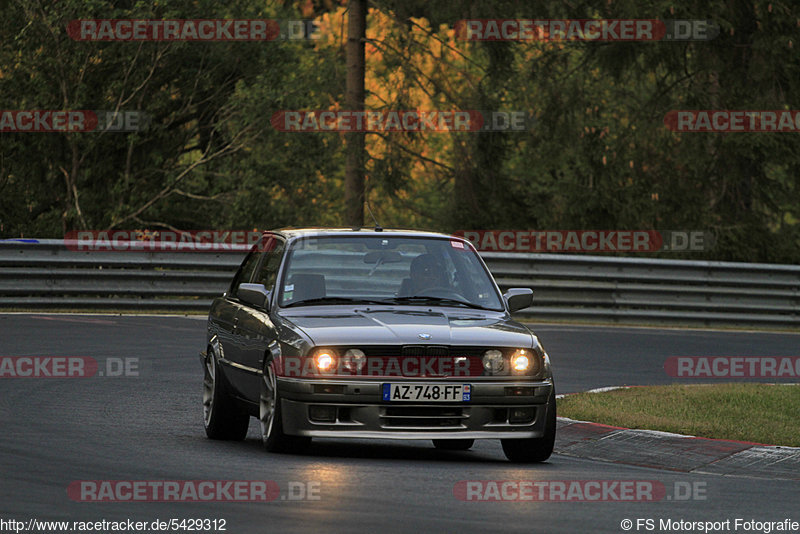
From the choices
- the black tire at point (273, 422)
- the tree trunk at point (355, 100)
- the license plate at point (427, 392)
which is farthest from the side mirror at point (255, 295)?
the tree trunk at point (355, 100)

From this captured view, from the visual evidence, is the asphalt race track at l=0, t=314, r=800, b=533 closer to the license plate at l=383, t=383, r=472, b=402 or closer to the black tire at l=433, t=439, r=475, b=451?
the black tire at l=433, t=439, r=475, b=451

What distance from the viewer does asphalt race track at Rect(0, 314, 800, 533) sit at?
8.12 meters

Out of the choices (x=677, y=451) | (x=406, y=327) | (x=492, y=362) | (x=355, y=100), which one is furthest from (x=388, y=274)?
(x=355, y=100)

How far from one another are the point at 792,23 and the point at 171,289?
15747mm

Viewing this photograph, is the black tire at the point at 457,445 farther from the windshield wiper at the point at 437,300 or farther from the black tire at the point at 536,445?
the windshield wiper at the point at 437,300

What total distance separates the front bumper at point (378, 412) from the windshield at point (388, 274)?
45.3 inches

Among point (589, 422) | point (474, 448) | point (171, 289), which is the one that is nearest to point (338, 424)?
point (474, 448)

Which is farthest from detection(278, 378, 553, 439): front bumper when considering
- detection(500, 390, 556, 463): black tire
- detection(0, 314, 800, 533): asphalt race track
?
detection(500, 390, 556, 463): black tire

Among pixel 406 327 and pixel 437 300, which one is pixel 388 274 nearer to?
pixel 437 300

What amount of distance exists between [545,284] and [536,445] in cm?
1552

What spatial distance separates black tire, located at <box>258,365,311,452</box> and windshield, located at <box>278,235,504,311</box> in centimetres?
78

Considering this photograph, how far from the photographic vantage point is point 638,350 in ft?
69.1

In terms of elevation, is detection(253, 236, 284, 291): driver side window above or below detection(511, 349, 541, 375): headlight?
above

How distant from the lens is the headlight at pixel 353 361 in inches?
410
